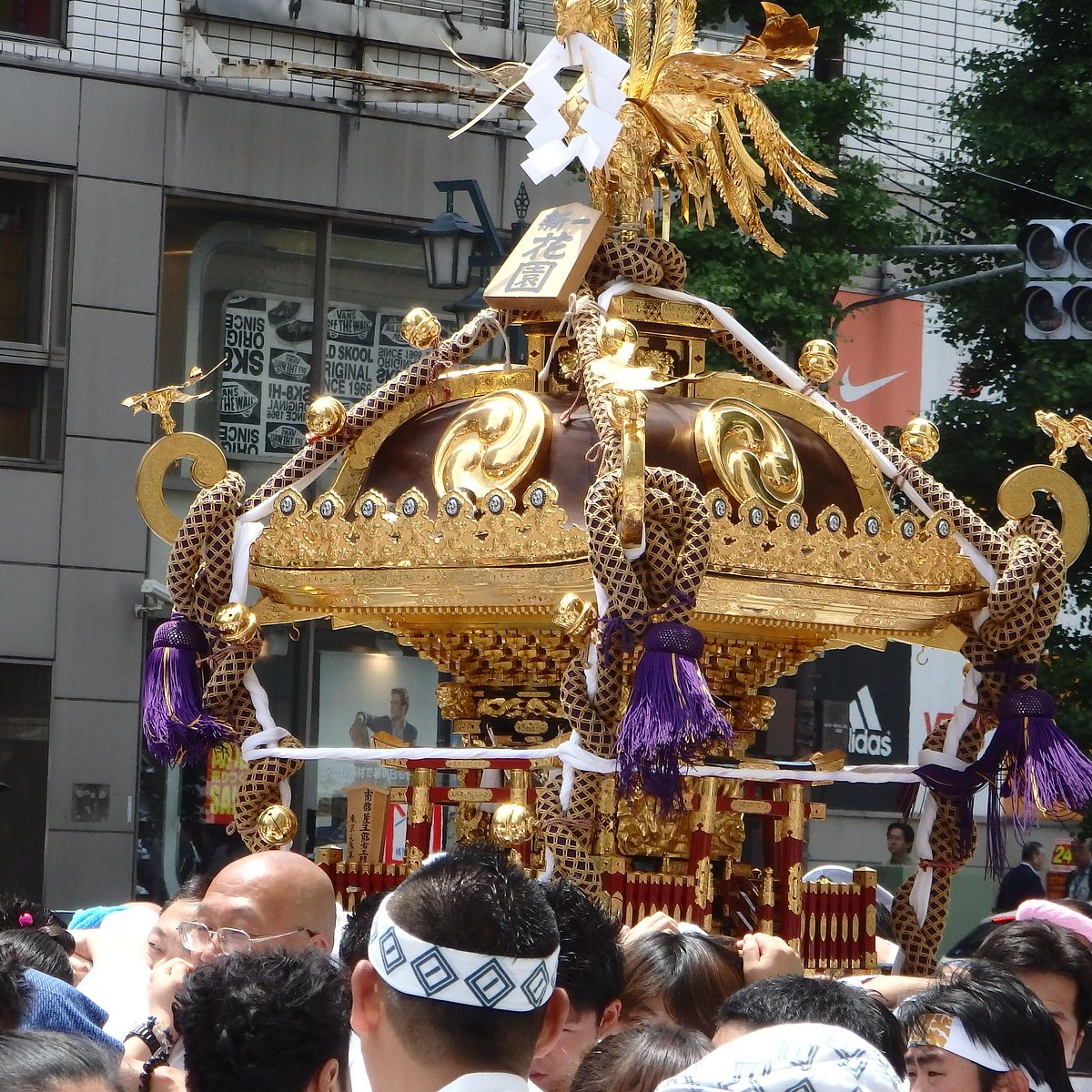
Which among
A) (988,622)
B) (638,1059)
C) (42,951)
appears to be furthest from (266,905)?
(988,622)

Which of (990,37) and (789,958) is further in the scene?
(990,37)

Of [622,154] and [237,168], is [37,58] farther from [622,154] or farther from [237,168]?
[622,154]

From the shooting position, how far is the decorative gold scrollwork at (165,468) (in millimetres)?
6734

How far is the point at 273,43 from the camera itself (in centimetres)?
1433

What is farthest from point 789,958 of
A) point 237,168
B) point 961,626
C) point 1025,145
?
point 237,168

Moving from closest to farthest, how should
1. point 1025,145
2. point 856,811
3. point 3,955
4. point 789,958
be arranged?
point 3,955 < point 789,958 < point 1025,145 < point 856,811

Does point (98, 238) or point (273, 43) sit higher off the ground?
point (273, 43)

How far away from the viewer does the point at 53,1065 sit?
2727 mm

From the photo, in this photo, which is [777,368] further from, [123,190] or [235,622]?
[123,190]

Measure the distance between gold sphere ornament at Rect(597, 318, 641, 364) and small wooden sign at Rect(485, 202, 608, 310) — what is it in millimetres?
409

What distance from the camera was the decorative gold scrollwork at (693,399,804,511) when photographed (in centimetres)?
628

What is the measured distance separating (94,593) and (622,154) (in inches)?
302

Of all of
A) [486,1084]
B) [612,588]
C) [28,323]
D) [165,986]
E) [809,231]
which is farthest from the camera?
[28,323]

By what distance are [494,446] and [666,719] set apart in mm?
1224
